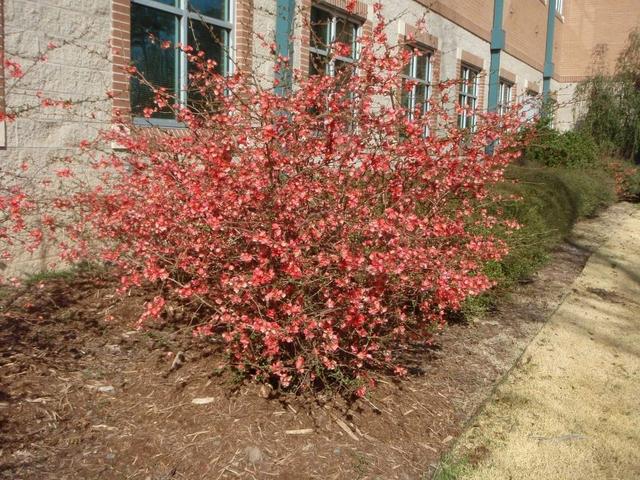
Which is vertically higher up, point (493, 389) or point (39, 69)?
point (39, 69)

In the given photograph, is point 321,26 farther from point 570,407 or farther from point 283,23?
point 570,407

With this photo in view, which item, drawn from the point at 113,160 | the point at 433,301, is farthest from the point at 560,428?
the point at 113,160

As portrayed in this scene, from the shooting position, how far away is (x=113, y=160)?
498cm

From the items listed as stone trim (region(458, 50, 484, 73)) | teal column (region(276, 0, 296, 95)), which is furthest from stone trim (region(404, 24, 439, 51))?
teal column (region(276, 0, 296, 95))

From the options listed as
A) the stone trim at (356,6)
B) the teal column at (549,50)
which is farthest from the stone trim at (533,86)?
the stone trim at (356,6)

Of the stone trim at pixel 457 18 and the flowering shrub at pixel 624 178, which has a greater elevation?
the stone trim at pixel 457 18

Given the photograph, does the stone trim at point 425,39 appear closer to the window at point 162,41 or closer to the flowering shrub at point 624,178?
the window at point 162,41

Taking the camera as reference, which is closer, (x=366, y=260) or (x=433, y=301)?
(x=366, y=260)

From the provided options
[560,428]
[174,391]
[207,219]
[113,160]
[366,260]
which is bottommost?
[560,428]

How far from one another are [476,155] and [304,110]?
153 centimetres

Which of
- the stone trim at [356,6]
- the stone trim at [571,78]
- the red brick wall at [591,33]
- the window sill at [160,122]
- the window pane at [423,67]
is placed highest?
the red brick wall at [591,33]

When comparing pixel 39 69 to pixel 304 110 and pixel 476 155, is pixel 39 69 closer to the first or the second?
pixel 304 110

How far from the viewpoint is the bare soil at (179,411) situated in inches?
116

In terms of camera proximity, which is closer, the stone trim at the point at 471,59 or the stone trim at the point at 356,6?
the stone trim at the point at 356,6
